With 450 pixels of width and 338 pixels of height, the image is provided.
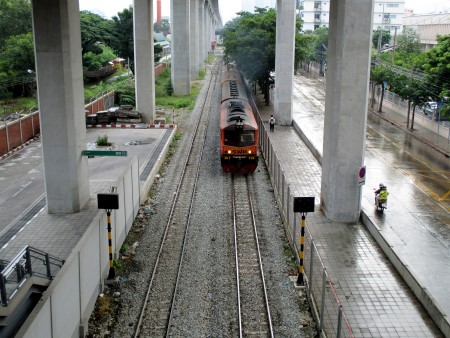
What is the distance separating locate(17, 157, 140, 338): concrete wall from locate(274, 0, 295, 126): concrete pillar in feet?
72.9

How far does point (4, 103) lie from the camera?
44688 mm

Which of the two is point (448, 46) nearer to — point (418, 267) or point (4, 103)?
point (418, 267)

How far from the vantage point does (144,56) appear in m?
35.3

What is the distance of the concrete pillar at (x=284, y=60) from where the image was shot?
34375 millimetres

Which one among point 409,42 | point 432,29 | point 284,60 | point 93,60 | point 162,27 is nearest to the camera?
point 284,60

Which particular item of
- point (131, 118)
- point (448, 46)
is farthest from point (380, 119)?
point (131, 118)

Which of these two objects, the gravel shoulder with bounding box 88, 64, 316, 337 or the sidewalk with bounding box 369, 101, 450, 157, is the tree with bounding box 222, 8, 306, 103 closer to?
the sidewalk with bounding box 369, 101, 450, 157

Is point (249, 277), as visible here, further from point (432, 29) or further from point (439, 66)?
point (432, 29)

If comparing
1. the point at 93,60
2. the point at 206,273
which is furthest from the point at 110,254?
the point at 93,60

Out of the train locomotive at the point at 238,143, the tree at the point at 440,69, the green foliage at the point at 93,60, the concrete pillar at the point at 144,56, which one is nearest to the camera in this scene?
the train locomotive at the point at 238,143

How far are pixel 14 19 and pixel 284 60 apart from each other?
100 feet

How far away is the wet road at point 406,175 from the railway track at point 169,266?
693 cm

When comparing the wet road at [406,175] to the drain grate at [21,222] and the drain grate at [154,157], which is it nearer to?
the drain grate at [154,157]

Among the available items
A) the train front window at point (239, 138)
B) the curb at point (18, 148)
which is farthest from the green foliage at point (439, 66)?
the curb at point (18, 148)
